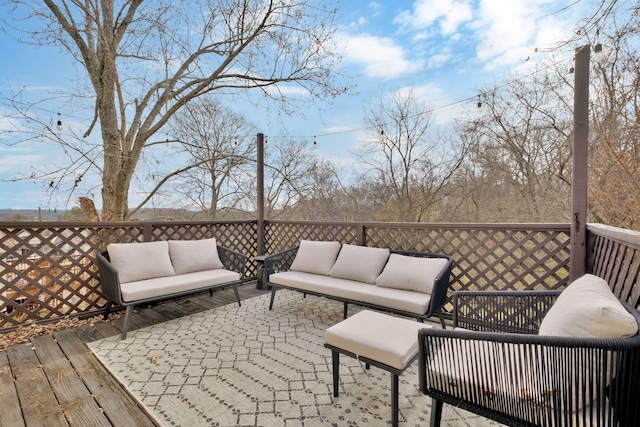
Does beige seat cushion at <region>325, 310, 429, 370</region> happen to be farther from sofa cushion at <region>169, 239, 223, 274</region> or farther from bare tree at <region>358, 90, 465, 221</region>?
bare tree at <region>358, 90, 465, 221</region>

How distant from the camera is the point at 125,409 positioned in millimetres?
1774

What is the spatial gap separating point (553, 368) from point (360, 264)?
7.51ft

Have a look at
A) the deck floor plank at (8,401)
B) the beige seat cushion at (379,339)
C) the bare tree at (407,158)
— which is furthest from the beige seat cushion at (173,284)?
the bare tree at (407,158)

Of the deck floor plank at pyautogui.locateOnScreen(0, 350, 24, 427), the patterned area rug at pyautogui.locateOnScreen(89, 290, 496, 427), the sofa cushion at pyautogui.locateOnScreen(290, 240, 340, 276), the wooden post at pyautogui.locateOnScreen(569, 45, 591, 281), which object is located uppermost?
the wooden post at pyautogui.locateOnScreen(569, 45, 591, 281)

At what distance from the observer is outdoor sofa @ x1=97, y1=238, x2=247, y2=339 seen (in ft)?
9.56

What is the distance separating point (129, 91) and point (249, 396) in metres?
5.66

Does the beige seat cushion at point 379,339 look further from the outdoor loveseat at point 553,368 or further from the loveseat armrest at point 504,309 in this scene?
the loveseat armrest at point 504,309

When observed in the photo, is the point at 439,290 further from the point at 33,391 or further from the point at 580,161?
the point at 33,391

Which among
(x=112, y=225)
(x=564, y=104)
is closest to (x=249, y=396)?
(x=112, y=225)

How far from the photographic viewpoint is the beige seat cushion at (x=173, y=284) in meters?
2.90

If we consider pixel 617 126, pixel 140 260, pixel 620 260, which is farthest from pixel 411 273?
pixel 617 126

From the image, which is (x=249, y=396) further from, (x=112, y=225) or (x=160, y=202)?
(x=160, y=202)

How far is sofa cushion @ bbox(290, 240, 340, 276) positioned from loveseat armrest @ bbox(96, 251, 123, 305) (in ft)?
6.42

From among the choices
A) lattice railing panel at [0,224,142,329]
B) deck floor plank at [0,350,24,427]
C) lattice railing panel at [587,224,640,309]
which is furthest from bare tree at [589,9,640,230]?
lattice railing panel at [0,224,142,329]
